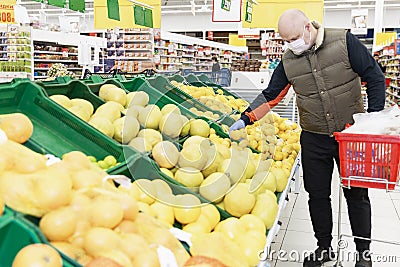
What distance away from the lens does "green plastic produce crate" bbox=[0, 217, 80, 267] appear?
1.13 m

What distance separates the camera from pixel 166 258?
1292 mm

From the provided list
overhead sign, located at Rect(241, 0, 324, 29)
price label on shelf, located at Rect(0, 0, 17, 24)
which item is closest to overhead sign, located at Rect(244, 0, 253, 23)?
overhead sign, located at Rect(241, 0, 324, 29)

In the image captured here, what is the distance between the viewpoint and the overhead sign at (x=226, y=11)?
9.12 meters

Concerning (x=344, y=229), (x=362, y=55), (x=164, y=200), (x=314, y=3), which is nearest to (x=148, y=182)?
(x=164, y=200)

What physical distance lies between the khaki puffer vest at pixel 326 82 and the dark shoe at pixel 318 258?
3.00 ft

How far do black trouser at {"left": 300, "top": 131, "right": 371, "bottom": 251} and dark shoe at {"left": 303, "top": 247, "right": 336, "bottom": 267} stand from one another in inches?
6.9

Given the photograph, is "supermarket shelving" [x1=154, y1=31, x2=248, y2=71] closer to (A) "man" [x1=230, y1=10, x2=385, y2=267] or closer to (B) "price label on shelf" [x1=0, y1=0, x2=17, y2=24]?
(B) "price label on shelf" [x1=0, y1=0, x2=17, y2=24]

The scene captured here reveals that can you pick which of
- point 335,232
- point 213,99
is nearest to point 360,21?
point 335,232

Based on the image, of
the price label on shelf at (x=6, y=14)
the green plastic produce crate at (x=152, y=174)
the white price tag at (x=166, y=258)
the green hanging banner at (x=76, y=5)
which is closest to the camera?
the white price tag at (x=166, y=258)

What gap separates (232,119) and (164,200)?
190cm

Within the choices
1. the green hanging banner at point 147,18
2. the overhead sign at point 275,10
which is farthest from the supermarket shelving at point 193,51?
the green hanging banner at point 147,18

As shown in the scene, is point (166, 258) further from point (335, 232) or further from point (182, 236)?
point (335, 232)

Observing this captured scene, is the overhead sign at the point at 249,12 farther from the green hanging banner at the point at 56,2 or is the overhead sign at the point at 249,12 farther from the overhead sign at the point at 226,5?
the green hanging banner at the point at 56,2

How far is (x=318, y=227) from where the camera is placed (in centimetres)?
331
